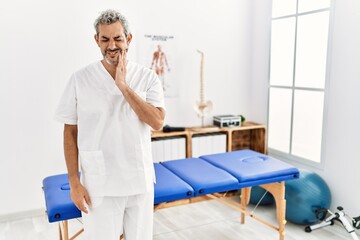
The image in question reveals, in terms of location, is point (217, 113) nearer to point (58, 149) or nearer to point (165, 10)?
point (165, 10)

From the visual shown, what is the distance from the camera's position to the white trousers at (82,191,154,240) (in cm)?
157

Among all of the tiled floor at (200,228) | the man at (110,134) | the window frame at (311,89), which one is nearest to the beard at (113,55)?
the man at (110,134)

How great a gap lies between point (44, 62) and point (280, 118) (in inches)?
90.0

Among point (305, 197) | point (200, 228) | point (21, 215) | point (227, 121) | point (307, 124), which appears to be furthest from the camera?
point (227, 121)

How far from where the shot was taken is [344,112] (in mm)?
2836

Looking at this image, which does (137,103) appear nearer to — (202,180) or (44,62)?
(202,180)

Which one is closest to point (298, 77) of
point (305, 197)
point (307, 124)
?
point (307, 124)

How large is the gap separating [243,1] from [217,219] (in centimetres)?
224

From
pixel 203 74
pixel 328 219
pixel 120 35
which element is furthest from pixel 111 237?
pixel 203 74

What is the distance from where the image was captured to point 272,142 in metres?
3.70

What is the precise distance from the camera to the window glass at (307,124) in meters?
3.11

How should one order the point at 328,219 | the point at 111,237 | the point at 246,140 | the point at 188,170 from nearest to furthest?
the point at 111,237 < the point at 188,170 < the point at 328,219 < the point at 246,140

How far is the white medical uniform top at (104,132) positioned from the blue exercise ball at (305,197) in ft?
5.48

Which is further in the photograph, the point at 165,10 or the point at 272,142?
the point at 272,142
